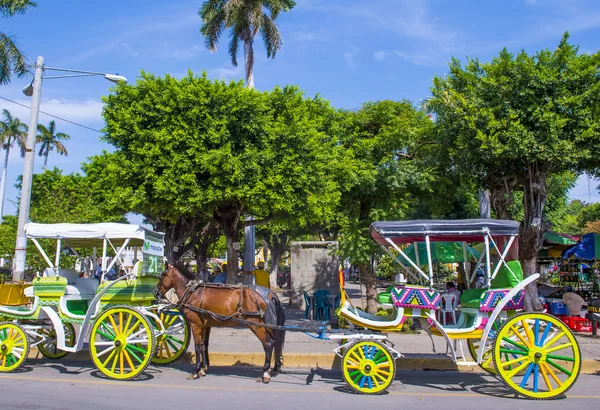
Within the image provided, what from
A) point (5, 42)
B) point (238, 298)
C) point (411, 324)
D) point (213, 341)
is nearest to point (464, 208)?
point (411, 324)

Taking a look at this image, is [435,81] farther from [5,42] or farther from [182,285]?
[5,42]

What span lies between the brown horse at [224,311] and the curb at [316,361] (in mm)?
1059

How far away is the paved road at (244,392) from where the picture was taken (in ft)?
21.3

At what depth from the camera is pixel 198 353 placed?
818cm

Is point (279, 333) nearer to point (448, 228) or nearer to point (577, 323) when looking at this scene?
point (448, 228)

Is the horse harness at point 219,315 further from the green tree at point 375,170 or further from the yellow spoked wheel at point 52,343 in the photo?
the green tree at point 375,170

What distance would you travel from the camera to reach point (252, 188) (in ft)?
42.4

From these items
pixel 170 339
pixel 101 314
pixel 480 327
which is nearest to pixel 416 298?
pixel 480 327

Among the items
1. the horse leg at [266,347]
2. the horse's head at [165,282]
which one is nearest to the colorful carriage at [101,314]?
the horse's head at [165,282]

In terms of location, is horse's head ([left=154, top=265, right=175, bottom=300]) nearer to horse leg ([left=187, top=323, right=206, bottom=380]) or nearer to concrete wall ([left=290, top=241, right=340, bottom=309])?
horse leg ([left=187, top=323, right=206, bottom=380])

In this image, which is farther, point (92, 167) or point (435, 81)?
point (92, 167)

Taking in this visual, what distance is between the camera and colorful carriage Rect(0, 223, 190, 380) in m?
7.93

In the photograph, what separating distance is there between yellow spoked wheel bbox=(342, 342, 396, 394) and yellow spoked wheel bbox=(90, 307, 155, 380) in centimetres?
315

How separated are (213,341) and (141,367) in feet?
12.9
